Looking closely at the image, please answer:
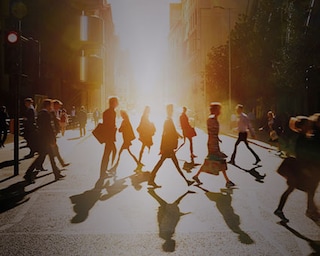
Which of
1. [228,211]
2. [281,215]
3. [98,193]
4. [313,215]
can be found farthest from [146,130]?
[313,215]

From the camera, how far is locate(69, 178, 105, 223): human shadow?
20.8 ft

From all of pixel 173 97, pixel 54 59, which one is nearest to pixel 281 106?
pixel 54 59

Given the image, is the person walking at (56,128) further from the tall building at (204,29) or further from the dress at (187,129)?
the tall building at (204,29)

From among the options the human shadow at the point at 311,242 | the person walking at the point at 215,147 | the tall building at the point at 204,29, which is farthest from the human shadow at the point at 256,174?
the tall building at the point at 204,29

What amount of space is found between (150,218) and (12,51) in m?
5.61

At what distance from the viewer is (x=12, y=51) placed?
983 centimetres

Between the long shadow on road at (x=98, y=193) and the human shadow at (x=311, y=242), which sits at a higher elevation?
the human shadow at (x=311, y=242)

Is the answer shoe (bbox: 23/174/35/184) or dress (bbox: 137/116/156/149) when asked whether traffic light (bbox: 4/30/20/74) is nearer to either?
shoe (bbox: 23/174/35/184)

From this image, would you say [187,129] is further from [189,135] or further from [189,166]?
[189,166]

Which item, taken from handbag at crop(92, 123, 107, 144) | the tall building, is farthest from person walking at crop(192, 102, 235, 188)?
the tall building

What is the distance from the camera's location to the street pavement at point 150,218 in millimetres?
4922

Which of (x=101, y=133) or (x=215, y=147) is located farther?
(x=101, y=133)

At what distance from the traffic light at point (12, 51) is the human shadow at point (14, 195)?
2553mm

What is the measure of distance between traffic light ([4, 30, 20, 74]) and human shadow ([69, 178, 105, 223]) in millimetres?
3315
